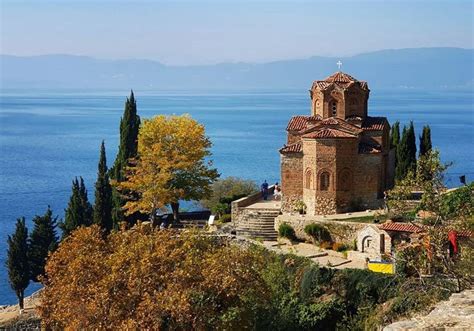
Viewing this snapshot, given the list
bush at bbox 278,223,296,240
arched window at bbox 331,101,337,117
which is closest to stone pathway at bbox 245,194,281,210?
bush at bbox 278,223,296,240

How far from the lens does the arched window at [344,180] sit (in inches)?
1319

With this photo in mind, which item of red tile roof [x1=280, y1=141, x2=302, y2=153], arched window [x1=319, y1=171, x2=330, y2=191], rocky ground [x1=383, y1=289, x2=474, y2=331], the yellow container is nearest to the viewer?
rocky ground [x1=383, y1=289, x2=474, y2=331]

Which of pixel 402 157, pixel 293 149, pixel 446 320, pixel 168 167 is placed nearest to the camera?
pixel 446 320

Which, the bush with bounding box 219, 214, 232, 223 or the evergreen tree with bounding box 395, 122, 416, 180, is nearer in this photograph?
the bush with bounding box 219, 214, 232, 223

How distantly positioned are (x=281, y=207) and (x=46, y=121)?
479 ft

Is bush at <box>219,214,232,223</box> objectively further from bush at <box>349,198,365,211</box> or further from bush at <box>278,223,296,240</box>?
bush at <box>349,198,365,211</box>

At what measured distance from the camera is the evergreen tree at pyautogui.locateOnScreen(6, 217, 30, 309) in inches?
1407

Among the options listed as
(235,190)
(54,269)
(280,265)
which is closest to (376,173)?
(280,265)

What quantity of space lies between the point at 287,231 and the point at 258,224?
2156mm

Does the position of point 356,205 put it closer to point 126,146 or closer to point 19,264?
point 126,146

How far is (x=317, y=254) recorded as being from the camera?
99.7 ft

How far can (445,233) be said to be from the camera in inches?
867

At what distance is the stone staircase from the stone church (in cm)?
99

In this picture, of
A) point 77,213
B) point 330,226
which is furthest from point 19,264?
point 330,226
